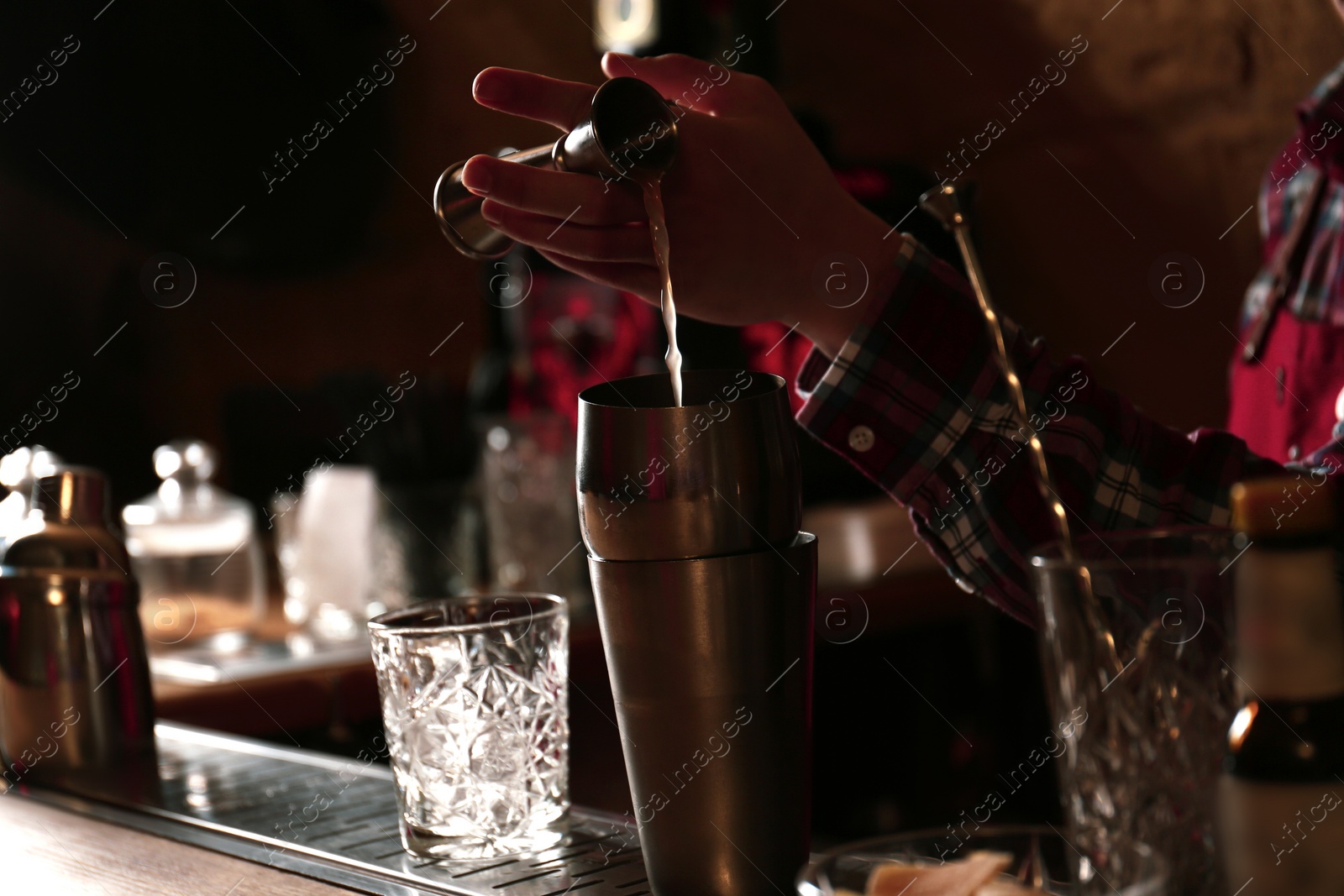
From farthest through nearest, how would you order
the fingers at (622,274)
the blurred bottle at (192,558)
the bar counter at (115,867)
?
the blurred bottle at (192,558) → the fingers at (622,274) → the bar counter at (115,867)

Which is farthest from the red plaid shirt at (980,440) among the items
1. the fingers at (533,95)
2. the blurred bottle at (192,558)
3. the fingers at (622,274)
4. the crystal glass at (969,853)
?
the blurred bottle at (192,558)

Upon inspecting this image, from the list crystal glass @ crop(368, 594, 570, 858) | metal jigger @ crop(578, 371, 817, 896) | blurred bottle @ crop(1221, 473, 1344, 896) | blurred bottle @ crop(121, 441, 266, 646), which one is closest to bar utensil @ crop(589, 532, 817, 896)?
metal jigger @ crop(578, 371, 817, 896)

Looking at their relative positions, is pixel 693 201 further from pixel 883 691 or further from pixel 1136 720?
pixel 883 691

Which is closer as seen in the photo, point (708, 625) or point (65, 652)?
point (708, 625)

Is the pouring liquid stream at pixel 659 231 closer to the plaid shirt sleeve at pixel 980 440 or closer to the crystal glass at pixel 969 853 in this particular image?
the plaid shirt sleeve at pixel 980 440

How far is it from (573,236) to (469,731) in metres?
0.31

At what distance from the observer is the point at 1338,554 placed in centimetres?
48

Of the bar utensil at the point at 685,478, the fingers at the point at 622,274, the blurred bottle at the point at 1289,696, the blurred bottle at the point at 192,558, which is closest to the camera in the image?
the blurred bottle at the point at 1289,696

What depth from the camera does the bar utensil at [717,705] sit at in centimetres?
65

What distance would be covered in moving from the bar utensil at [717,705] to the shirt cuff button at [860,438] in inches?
11.3

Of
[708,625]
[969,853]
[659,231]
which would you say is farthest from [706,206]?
[969,853]

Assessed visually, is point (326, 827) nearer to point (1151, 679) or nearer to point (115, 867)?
point (115, 867)

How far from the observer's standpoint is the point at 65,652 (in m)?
1.07

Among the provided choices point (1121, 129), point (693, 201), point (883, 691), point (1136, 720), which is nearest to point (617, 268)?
point (693, 201)
